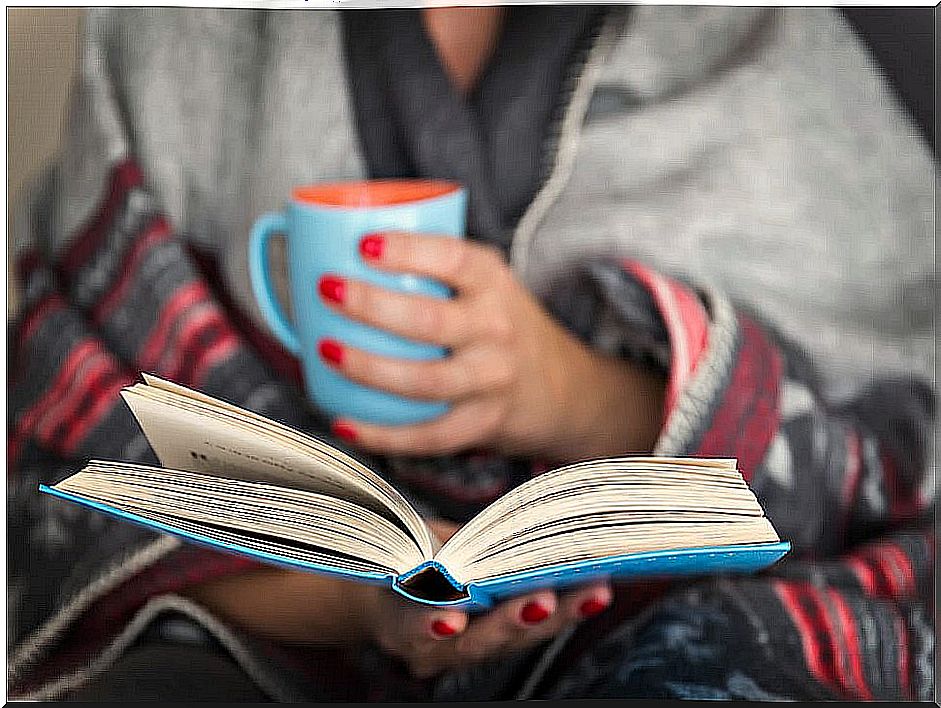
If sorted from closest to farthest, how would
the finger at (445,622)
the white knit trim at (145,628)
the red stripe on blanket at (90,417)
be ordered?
the finger at (445,622)
the white knit trim at (145,628)
the red stripe on blanket at (90,417)

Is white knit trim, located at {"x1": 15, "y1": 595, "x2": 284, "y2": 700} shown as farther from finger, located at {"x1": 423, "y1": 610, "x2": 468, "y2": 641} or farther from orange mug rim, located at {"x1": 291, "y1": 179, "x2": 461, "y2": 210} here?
orange mug rim, located at {"x1": 291, "y1": 179, "x2": 461, "y2": 210}

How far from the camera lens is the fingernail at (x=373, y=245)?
26.4 inches

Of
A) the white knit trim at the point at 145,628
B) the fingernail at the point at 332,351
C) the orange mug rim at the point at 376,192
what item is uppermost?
the orange mug rim at the point at 376,192

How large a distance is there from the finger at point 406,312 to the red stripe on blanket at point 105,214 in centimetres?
27

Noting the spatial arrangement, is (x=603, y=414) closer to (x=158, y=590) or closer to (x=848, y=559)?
(x=848, y=559)

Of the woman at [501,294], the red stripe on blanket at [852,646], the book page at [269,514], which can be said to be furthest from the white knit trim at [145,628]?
the red stripe on blanket at [852,646]

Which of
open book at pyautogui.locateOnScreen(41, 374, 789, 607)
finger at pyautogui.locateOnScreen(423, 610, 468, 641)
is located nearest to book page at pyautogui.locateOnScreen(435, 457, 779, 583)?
open book at pyautogui.locateOnScreen(41, 374, 789, 607)

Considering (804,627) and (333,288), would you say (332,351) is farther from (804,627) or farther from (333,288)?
(804,627)

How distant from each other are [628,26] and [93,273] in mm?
510

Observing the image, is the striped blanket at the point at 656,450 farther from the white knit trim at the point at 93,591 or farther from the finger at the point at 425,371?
the finger at the point at 425,371

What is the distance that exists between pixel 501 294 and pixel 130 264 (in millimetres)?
338

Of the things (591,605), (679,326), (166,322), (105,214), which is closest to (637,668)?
(591,605)

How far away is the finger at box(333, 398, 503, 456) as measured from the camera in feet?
2.36

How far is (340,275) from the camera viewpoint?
2.26 feet
